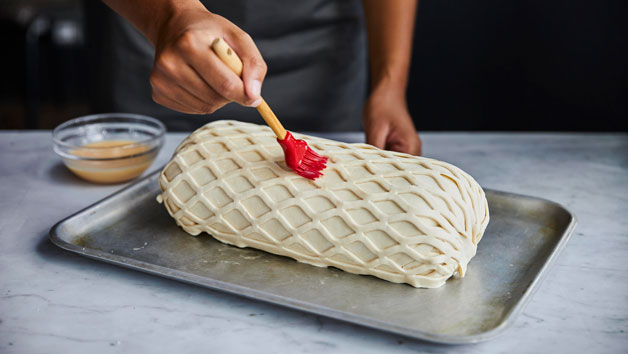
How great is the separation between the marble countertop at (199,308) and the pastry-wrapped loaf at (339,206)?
0.49 feet

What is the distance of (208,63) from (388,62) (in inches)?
36.5

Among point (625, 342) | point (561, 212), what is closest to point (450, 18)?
point (561, 212)

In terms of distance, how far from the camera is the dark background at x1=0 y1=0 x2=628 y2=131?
2.54 m

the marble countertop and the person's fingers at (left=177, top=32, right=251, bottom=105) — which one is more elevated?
the person's fingers at (left=177, top=32, right=251, bottom=105)

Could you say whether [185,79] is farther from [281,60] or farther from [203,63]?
[281,60]

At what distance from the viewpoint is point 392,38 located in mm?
1799

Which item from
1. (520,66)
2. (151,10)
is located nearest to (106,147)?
(151,10)

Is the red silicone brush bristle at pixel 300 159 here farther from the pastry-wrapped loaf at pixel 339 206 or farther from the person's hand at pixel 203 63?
the person's hand at pixel 203 63

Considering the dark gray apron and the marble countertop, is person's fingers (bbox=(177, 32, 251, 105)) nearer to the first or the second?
the marble countertop

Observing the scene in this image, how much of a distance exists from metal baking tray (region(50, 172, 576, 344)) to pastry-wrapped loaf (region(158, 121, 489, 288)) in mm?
33

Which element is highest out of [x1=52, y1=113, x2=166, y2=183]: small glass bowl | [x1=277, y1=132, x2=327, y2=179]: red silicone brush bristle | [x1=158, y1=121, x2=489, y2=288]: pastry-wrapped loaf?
[x1=277, y1=132, x2=327, y2=179]: red silicone brush bristle

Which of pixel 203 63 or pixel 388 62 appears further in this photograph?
pixel 388 62

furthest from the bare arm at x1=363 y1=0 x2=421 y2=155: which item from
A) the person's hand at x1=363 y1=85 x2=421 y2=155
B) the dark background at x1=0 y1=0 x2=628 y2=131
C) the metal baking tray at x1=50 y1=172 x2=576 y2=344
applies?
the dark background at x1=0 y1=0 x2=628 y2=131

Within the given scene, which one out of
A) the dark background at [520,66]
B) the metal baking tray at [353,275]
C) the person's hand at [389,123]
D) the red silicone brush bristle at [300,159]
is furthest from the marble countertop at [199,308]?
the dark background at [520,66]
